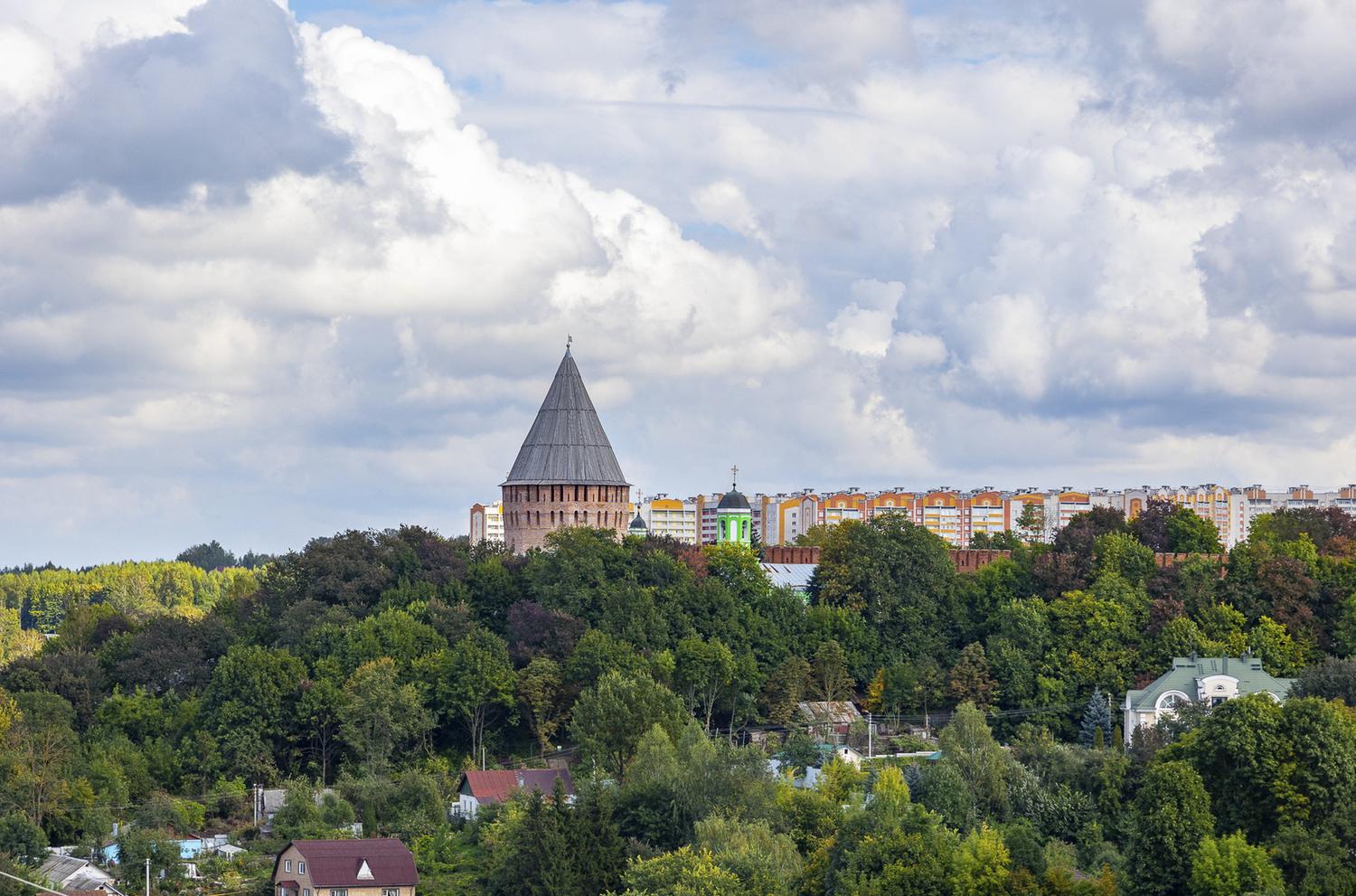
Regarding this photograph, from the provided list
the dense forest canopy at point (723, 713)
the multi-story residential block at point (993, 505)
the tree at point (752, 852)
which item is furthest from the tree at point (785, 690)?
the multi-story residential block at point (993, 505)

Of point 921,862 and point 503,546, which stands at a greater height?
point 503,546

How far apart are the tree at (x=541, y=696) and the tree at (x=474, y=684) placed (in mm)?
408

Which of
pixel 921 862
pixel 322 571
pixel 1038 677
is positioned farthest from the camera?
pixel 322 571

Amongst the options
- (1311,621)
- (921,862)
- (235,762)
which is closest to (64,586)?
(235,762)

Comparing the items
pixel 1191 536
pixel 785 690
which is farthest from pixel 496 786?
pixel 1191 536

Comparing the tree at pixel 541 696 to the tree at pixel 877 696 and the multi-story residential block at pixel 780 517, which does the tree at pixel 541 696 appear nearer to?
the tree at pixel 877 696

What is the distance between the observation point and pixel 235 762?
156 ft

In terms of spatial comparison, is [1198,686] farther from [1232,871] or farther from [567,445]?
[567,445]

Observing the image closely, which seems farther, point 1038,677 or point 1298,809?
point 1038,677

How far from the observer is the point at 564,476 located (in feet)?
204

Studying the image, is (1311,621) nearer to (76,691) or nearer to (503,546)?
(503,546)

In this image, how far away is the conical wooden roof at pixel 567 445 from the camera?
62.4 meters

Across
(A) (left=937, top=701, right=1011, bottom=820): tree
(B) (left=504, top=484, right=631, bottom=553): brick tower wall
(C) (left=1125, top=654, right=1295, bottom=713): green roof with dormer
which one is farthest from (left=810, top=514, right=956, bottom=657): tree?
(A) (left=937, top=701, right=1011, bottom=820): tree

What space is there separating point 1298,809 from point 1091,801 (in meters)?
6.50
